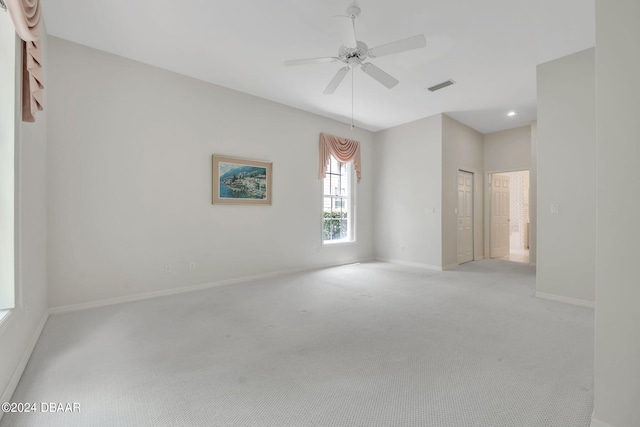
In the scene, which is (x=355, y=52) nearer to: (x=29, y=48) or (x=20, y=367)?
(x=29, y=48)

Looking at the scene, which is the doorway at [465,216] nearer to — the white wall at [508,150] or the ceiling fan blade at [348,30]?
the white wall at [508,150]

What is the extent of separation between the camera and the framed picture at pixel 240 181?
13.5 ft

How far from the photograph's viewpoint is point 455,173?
568 cm

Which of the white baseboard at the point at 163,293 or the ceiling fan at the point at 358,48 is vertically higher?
the ceiling fan at the point at 358,48

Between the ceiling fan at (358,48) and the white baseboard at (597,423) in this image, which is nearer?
the white baseboard at (597,423)

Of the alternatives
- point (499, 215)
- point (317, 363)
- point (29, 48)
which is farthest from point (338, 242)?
point (29, 48)

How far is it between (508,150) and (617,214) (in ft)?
19.1

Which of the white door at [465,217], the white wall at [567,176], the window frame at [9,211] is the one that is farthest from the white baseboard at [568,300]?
the window frame at [9,211]

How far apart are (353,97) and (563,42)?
2604 millimetres

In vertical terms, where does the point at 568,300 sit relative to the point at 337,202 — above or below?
below

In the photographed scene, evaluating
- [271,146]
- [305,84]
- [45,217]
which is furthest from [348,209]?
[45,217]

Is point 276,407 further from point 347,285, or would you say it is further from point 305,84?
point 305,84

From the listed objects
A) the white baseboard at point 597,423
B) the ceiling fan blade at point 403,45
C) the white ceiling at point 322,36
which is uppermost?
the white ceiling at point 322,36

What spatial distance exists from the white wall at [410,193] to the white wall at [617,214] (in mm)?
4037
